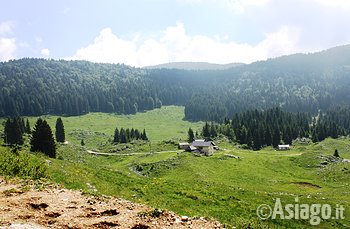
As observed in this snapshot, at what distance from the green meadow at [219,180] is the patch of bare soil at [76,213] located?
3031 mm

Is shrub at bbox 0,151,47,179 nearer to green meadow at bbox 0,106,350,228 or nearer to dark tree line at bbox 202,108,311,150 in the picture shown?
green meadow at bbox 0,106,350,228

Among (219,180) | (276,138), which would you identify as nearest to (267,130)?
(276,138)

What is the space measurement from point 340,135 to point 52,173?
16950 cm

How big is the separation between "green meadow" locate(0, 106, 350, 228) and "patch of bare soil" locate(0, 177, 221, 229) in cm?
303

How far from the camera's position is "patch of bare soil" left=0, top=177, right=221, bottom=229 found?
1811cm

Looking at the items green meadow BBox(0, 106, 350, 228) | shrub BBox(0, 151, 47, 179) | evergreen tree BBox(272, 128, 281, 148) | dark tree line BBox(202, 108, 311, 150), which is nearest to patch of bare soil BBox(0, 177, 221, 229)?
green meadow BBox(0, 106, 350, 228)

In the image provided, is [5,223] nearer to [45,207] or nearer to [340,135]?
[45,207]

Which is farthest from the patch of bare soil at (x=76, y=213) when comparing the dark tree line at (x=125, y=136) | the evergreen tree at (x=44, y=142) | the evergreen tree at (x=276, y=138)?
the dark tree line at (x=125, y=136)

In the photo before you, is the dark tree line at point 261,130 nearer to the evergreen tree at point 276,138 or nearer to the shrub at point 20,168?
the evergreen tree at point 276,138

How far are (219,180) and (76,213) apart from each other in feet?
210

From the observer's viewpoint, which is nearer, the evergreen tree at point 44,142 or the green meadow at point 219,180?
the green meadow at point 219,180

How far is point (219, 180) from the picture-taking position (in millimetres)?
81188

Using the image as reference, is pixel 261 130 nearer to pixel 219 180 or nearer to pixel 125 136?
pixel 125 136

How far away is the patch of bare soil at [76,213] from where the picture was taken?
18.1m
